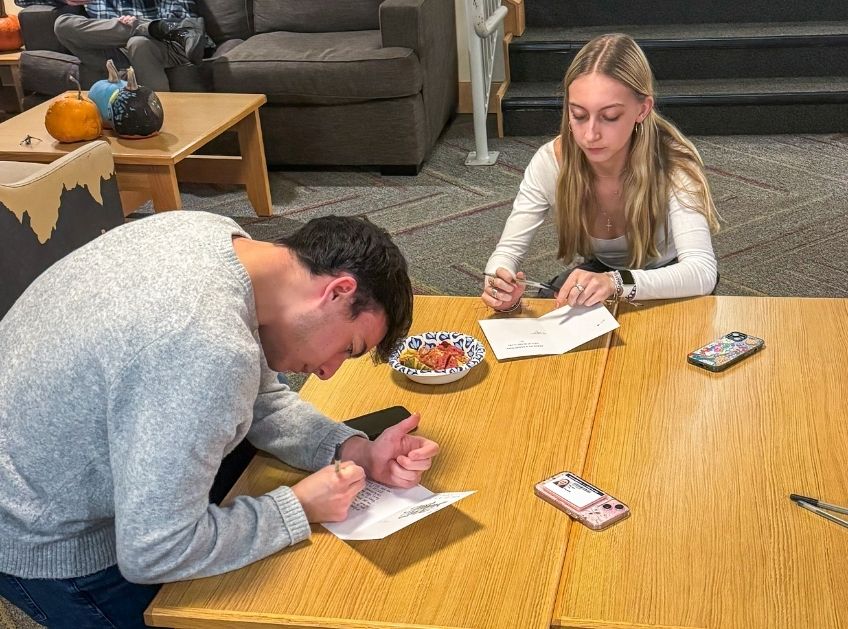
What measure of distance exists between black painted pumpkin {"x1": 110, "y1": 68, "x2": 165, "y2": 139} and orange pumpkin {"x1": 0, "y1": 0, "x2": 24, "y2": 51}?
2.43m

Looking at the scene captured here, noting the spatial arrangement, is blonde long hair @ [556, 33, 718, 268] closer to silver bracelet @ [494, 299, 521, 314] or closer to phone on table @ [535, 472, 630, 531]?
silver bracelet @ [494, 299, 521, 314]

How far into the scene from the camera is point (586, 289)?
5.76ft

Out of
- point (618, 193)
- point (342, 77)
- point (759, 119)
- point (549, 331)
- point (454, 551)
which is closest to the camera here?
point (454, 551)

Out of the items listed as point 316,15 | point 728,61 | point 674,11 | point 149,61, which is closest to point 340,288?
point 149,61

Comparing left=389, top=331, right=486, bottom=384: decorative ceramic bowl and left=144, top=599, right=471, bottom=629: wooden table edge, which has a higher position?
left=389, top=331, right=486, bottom=384: decorative ceramic bowl

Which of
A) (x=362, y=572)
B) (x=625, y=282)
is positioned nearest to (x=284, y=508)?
(x=362, y=572)

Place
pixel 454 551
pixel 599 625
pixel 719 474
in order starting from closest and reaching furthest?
1. pixel 599 625
2. pixel 454 551
3. pixel 719 474

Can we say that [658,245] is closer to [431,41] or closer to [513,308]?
[513,308]

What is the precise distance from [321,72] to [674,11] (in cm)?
190

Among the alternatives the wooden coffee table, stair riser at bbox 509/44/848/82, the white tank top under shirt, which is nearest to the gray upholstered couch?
the wooden coffee table

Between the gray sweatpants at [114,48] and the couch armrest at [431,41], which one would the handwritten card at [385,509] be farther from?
the gray sweatpants at [114,48]

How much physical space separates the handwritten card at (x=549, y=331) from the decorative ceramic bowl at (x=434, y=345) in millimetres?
44

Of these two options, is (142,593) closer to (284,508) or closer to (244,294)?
Answer: (284,508)

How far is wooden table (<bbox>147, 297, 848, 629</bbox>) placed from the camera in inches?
43.3
